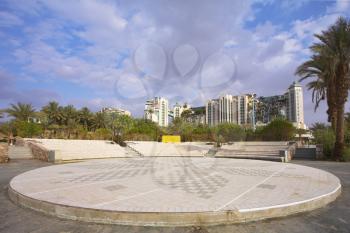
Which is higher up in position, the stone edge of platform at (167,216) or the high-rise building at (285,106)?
the high-rise building at (285,106)

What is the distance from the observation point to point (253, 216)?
17.0ft

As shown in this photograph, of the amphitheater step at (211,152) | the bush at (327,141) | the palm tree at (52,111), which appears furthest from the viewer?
the palm tree at (52,111)

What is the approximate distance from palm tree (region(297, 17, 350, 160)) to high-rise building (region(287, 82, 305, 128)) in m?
66.8

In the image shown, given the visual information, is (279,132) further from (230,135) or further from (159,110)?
(159,110)

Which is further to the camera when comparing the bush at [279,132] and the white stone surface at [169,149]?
the bush at [279,132]

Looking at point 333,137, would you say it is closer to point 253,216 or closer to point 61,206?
point 253,216

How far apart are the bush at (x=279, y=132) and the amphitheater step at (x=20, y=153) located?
23.7m

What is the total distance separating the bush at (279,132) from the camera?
2909cm

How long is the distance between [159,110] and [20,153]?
264ft

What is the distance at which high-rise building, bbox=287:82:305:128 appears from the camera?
83125mm

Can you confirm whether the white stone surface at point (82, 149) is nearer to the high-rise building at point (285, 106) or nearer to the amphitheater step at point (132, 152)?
the amphitheater step at point (132, 152)

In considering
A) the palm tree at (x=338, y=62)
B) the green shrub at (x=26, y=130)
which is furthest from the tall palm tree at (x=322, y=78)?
the green shrub at (x=26, y=130)

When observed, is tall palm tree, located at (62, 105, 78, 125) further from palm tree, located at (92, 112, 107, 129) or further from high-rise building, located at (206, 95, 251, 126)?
high-rise building, located at (206, 95, 251, 126)

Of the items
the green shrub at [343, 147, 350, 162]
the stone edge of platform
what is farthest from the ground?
the green shrub at [343, 147, 350, 162]
